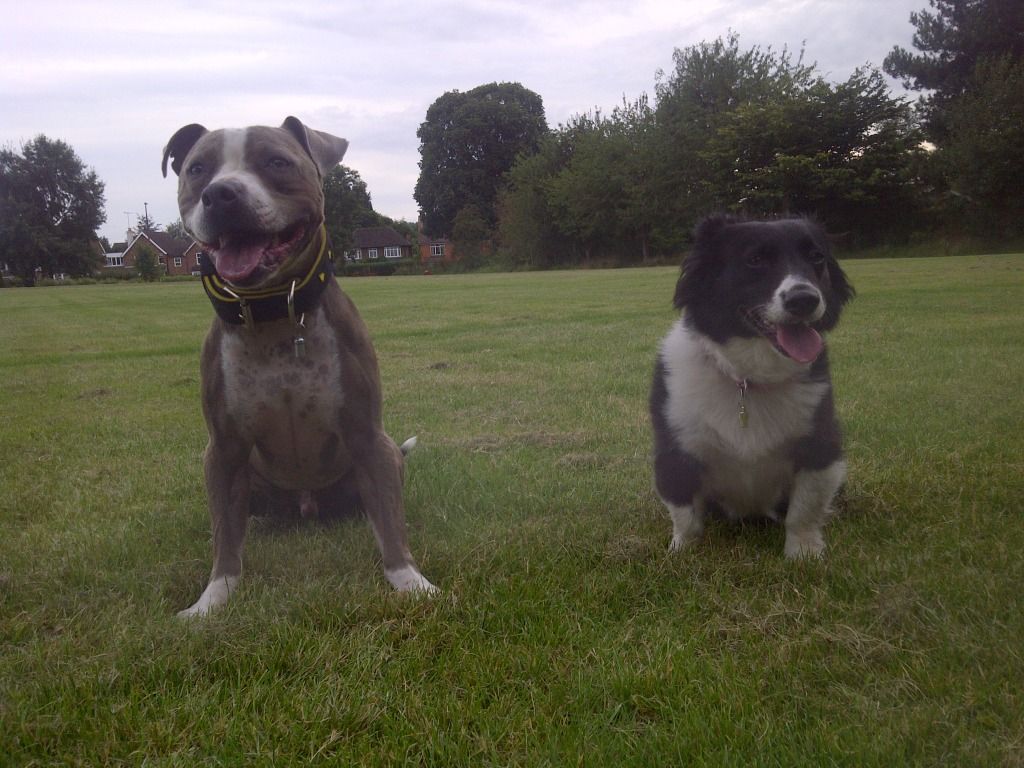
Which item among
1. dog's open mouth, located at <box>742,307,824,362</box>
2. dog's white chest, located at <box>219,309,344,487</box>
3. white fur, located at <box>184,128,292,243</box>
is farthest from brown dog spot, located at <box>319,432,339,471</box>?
dog's open mouth, located at <box>742,307,824,362</box>

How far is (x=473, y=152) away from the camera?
206ft

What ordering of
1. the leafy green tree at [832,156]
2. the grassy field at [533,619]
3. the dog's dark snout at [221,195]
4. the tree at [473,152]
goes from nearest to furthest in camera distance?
the grassy field at [533,619]
the dog's dark snout at [221,195]
the leafy green tree at [832,156]
the tree at [473,152]

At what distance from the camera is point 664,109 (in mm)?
41281

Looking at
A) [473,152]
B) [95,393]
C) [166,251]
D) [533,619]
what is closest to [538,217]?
[473,152]

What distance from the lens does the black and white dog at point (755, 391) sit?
9.09ft

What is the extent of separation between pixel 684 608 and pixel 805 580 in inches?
18.2

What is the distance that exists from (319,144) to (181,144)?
0.51 metres

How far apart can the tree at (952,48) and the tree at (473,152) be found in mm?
32910

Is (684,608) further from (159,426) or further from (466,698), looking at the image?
(159,426)

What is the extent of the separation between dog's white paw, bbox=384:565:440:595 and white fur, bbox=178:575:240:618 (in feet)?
1.73

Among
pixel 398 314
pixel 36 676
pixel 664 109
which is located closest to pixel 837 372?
pixel 36 676

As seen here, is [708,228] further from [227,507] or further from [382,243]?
[382,243]

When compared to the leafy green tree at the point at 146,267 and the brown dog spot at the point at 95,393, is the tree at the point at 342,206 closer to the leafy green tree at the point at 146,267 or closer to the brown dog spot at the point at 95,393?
the leafy green tree at the point at 146,267

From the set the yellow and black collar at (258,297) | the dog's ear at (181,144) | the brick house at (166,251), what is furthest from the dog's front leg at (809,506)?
the brick house at (166,251)
